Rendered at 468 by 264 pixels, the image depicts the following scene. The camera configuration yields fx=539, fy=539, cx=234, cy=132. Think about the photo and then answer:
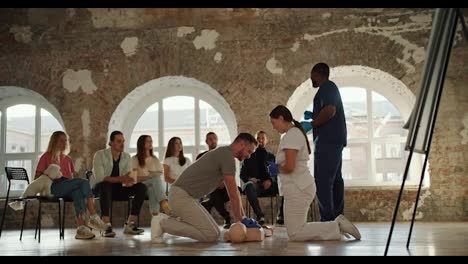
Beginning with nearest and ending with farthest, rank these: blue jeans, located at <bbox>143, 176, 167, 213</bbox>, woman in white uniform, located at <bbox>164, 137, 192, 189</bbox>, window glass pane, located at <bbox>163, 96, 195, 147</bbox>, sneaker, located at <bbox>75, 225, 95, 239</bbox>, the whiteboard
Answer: the whiteboard, sneaker, located at <bbox>75, 225, 95, 239</bbox>, blue jeans, located at <bbox>143, 176, 167, 213</bbox>, woman in white uniform, located at <bbox>164, 137, 192, 189</bbox>, window glass pane, located at <bbox>163, 96, 195, 147</bbox>

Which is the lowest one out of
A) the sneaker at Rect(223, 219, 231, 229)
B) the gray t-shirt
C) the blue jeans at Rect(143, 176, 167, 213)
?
the sneaker at Rect(223, 219, 231, 229)

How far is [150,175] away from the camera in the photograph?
636 centimetres

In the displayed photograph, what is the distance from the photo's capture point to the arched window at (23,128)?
910 centimetres

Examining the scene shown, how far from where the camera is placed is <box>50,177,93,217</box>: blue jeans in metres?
5.33

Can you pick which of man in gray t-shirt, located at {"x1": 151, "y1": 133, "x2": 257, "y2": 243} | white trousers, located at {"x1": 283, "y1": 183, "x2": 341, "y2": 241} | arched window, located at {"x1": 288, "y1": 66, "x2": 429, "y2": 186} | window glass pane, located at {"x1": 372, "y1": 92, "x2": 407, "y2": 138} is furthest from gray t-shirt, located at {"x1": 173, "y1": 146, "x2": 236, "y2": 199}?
window glass pane, located at {"x1": 372, "y1": 92, "x2": 407, "y2": 138}

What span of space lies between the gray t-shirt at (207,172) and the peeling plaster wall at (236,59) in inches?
145

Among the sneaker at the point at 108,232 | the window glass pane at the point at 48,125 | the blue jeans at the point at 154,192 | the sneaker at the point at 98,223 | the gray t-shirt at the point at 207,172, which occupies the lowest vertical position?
the sneaker at the point at 108,232

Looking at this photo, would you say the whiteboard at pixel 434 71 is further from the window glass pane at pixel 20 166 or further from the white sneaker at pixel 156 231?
the window glass pane at pixel 20 166

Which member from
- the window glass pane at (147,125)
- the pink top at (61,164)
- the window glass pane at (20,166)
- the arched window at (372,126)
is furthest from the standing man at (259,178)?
the window glass pane at (20,166)

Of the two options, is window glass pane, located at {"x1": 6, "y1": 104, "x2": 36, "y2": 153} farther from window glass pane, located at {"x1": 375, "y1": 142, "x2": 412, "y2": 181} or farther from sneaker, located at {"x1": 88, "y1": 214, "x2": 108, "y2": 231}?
window glass pane, located at {"x1": 375, "y1": 142, "x2": 412, "y2": 181}

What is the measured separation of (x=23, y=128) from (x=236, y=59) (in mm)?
3923

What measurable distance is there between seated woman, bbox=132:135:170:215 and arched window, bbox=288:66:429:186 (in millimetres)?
2849

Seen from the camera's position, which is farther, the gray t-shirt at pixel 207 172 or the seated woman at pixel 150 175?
the seated woman at pixel 150 175

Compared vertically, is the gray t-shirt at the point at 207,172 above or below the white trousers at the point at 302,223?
above
